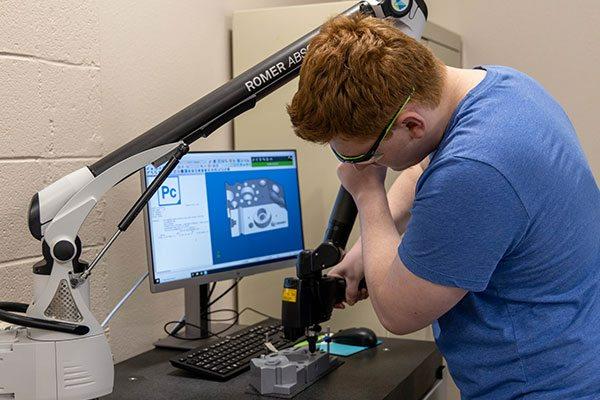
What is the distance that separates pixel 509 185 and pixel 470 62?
191cm

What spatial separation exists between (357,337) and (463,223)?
831 millimetres

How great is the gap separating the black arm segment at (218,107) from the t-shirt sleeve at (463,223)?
13.6 inches

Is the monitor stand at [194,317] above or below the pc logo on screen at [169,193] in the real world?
below

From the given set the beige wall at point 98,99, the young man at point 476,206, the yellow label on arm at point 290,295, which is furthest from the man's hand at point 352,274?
the beige wall at point 98,99

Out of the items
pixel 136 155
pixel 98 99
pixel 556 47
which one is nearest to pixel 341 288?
pixel 136 155

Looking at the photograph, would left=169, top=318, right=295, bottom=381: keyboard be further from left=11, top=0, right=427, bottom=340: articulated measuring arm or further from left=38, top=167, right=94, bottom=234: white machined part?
left=38, top=167, right=94, bottom=234: white machined part

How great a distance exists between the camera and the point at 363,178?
1334mm

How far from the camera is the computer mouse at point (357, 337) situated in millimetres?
1823

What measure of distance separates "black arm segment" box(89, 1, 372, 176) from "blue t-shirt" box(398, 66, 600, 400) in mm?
316

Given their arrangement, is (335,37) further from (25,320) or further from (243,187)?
(243,187)

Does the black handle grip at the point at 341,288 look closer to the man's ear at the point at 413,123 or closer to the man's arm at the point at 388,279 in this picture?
the man's arm at the point at 388,279

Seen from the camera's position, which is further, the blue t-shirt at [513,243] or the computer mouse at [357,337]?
the computer mouse at [357,337]

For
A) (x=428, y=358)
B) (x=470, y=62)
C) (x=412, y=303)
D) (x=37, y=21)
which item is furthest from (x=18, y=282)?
(x=470, y=62)

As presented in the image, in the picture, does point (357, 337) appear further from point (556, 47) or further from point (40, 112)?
point (556, 47)
